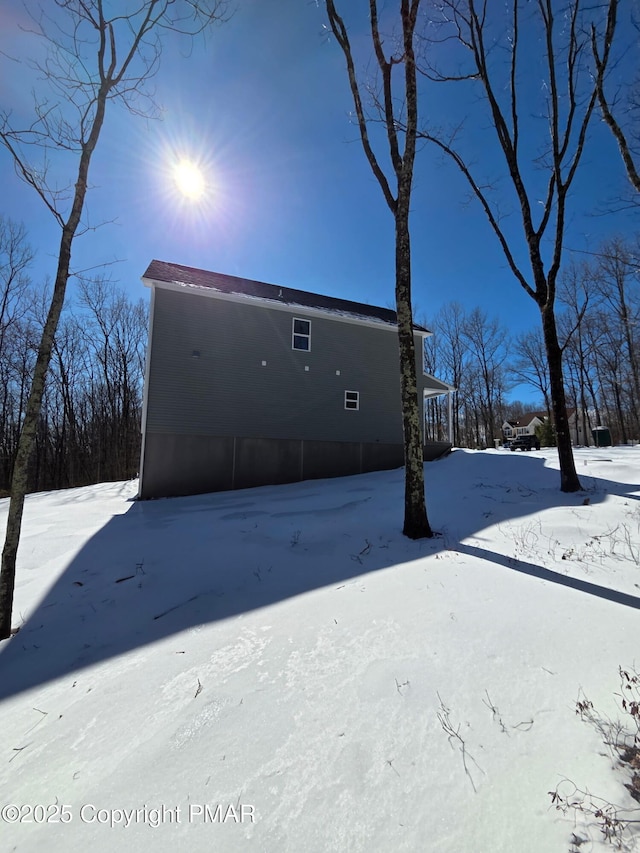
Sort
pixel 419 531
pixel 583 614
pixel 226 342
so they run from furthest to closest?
pixel 226 342 < pixel 419 531 < pixel 583 614

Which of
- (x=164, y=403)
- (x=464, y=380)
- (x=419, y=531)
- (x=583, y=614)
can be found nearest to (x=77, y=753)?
(x=583, y=614)

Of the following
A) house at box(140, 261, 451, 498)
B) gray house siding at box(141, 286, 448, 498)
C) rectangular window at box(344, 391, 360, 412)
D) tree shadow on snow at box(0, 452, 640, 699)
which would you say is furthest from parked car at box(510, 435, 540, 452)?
tree shadow on snow at box(0, 452, 640, 699)

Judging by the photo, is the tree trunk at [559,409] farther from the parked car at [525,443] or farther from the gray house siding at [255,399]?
the parked car at [525,443]

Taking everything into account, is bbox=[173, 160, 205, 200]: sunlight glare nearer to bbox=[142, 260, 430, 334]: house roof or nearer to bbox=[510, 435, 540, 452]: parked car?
bbox=[142, 260, 430, 334]: house roof

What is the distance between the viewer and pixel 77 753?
6.36ft

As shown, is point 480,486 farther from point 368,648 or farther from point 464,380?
point 464,380

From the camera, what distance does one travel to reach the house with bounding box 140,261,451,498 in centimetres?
1143

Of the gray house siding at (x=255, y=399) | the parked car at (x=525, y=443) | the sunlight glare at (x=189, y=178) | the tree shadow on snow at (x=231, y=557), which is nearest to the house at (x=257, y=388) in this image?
the gray house siding at (x=255, y=399)

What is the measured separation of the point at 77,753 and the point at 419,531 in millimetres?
4111

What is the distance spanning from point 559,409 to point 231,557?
21.4ft

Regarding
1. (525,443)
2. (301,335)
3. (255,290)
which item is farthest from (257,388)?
(525,443)

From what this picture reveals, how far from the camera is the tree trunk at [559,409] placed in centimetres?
723

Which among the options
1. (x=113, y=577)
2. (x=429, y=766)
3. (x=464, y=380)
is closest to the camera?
(x=429, y=766)

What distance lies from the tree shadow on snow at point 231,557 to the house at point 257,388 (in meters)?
2.96
